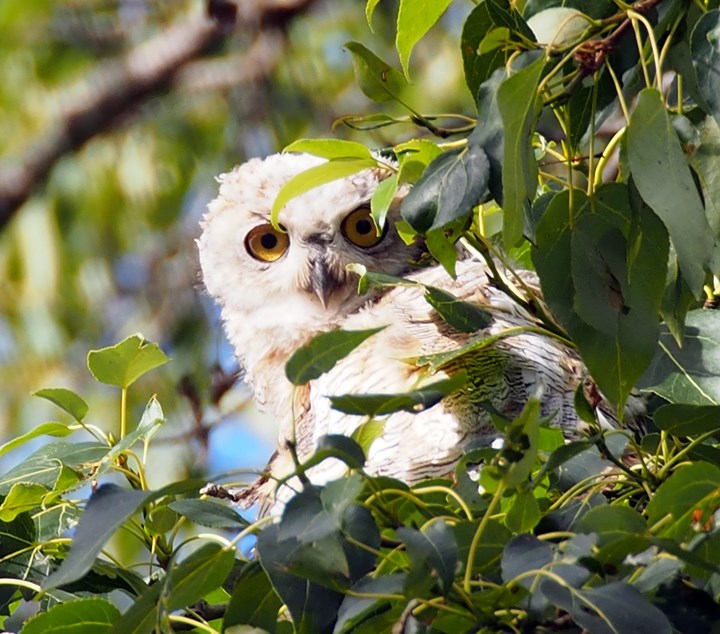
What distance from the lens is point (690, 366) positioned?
119cm

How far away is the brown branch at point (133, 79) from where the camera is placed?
4160 mm

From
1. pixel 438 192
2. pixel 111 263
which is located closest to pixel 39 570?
pixel 438 192

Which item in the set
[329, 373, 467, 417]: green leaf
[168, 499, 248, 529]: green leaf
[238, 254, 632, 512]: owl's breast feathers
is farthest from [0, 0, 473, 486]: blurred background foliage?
[329, 373, 467, 417]: green leaf

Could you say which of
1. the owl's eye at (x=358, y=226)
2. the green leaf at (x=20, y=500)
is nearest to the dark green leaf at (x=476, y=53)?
the green leaf at (x=20, y=500)

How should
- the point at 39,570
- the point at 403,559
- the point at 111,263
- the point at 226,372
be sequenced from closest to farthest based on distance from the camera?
the point at 403,559 → the point at 39,570 → the point at 226,372 → the point at 111,263

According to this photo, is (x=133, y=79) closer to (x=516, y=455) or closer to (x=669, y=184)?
(x=669, y=184)

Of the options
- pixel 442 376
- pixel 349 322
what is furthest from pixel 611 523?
pixel 349 322

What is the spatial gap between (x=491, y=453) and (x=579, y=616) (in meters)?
0.23

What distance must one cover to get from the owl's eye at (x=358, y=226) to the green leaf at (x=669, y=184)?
1.49 meters

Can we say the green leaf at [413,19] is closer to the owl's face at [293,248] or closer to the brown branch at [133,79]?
the owl's face at [293,248]

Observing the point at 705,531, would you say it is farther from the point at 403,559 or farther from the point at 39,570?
the point at 39,570

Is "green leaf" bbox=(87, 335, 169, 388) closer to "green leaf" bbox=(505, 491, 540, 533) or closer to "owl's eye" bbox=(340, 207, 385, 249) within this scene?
"green leaf" bbox=(505, 491, 540, 533)

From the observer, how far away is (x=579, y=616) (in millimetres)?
760

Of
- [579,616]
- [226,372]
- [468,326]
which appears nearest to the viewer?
[579,616]
